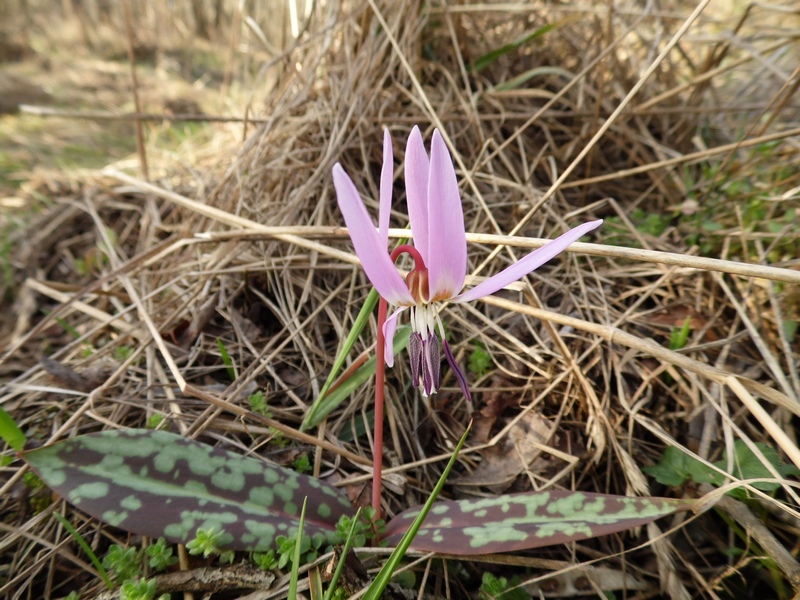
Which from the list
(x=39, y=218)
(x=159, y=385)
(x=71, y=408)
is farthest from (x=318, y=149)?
(x=39, y=218)

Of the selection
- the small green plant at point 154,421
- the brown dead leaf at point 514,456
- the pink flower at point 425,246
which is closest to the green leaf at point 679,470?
the brown dead leaf at point 514,456

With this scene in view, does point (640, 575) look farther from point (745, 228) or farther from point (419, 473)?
point (745, 228)

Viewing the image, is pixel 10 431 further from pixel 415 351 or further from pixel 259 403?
pixel 415 351

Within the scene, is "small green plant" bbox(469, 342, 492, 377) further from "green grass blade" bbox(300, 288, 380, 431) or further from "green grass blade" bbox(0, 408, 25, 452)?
"green grass blade" bbox(0, 408, 25, 452)

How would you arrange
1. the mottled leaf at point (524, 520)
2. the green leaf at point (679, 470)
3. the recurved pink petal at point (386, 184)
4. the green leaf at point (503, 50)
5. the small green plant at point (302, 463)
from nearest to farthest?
1. the recurved pink petal at point (386, 184)
2. the mottled leaf at point (524, 520)
3. the green leaf at point (679, 470)
4. the small green plant at point (302, 463)
5. the green leaf at point (503, 50)

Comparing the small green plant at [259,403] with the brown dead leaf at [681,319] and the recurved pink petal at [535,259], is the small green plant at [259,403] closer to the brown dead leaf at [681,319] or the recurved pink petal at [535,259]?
the recurved pink petal at [535,259]

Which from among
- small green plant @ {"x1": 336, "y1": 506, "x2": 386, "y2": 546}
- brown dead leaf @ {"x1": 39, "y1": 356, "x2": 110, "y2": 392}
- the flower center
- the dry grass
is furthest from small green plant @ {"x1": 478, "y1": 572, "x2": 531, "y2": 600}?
brown dead leaf @ {"x1": 39, "y1": 356, "x2": 110, "y2": 392}
